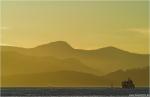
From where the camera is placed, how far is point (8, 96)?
452 feet

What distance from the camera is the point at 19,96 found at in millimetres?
140625

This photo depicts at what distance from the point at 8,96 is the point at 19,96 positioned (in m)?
3.54
